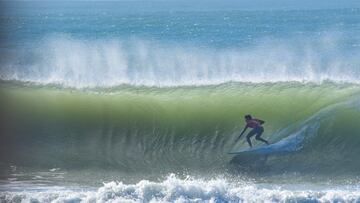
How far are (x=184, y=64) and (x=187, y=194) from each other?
9.26m

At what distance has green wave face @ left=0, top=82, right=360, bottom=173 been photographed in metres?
10.8

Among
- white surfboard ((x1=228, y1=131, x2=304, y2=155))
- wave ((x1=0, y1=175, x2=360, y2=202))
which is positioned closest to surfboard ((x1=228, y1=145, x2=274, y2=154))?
white surfboard ((x1=228, y1=131, x2=304, y2=155))

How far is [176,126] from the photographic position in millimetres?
11953

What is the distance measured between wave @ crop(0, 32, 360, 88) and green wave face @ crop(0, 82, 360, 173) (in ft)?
1.98

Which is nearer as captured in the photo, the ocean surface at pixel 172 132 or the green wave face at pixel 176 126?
the ocean surface at pixel 172 132

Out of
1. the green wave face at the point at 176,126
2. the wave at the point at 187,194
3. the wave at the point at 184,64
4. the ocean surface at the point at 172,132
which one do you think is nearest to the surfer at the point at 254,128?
the ocean surface at the point at 172,132

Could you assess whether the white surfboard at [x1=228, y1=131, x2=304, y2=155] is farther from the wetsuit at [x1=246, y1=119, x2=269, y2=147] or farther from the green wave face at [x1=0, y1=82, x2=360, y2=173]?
the wetsuit at [x1=246, y1=119, x2=269, y2=147]

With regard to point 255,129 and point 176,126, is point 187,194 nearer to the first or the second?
point 255,129

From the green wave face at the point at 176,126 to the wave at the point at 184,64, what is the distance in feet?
1.98

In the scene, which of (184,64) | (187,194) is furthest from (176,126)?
(184,64)

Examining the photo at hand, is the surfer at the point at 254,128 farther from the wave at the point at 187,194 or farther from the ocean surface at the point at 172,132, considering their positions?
the wave at the point at 187,194

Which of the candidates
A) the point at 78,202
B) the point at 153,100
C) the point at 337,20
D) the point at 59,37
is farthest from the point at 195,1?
the point at 78,202

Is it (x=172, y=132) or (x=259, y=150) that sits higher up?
(x=172, y=132)

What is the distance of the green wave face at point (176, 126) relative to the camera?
1084cm
